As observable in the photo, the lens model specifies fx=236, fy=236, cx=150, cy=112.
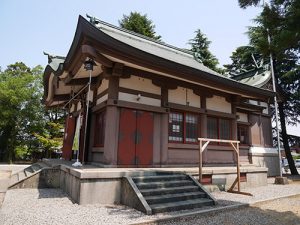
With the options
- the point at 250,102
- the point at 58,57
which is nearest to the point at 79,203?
the point at 58,57

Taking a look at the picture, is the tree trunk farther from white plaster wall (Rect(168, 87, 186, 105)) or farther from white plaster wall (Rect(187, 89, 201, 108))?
white plaster wall (Rect(168, 87, 186, 105))

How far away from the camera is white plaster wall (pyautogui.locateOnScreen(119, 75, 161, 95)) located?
8.30 metres

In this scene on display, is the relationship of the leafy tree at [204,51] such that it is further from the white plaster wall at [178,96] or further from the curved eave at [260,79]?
the white plaster wall at [178,96]

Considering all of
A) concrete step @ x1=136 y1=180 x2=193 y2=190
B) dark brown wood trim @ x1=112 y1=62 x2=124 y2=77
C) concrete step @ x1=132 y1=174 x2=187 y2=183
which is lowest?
concrete step @ x1=136 y1=180 x2=193 y2=190

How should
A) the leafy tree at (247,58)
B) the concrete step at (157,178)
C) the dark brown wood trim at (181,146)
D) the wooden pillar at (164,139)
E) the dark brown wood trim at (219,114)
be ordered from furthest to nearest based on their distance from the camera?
the leafy tree at (247,58) < the dark brown wood trim at (219,114) < the dark brown wood trim at (181,146) < the wooden pillar at (164,139) < the concrete step at (157,178)

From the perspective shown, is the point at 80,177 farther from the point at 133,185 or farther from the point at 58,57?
the point at 58,57

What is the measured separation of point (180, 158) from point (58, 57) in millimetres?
7285

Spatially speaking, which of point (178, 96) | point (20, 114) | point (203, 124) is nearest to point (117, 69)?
point (178, 96)

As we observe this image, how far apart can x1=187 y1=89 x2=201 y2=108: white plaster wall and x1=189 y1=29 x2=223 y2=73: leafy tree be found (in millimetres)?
15507

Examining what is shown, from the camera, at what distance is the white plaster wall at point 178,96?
372 inches

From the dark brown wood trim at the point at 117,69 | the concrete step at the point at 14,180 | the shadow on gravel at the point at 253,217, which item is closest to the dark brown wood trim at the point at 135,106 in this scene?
the dark brown wood trim at the point at 117,69

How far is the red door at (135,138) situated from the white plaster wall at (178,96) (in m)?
1.32

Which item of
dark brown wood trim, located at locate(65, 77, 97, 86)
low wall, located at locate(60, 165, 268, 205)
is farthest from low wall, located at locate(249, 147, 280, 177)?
dark brown wood trim, located at locate(65, 77, 97, 86)

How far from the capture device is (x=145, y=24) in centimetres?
2831
